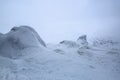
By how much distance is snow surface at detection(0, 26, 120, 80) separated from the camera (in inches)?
284

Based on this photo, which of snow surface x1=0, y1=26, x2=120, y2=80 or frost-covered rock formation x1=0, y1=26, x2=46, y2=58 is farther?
frost-covered rock formation x1=0, y1=26, x2=46, y2=58

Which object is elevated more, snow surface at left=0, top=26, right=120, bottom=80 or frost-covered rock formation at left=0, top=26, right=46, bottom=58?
frost-covered rock formation at left=0, top=26, right=46, bottom=58

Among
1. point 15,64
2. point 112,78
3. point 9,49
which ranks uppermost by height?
point 9,49

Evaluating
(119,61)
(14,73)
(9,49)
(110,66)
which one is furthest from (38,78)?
(119,61)

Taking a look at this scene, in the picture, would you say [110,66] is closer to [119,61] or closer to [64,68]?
[119,61]

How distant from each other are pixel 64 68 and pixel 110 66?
4.00 metres

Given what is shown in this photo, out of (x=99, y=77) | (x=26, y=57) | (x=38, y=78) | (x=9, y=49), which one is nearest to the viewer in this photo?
(x=38, y=78)

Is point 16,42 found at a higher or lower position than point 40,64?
higher

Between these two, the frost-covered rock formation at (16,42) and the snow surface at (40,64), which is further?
the frost-covered rock formation at (16,42)

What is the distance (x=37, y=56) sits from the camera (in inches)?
384

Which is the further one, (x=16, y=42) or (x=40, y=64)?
(x=16, y=42)

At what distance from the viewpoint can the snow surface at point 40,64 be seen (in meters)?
7.22

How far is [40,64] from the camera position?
28.6 feet

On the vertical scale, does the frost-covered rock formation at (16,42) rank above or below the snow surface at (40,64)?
above
